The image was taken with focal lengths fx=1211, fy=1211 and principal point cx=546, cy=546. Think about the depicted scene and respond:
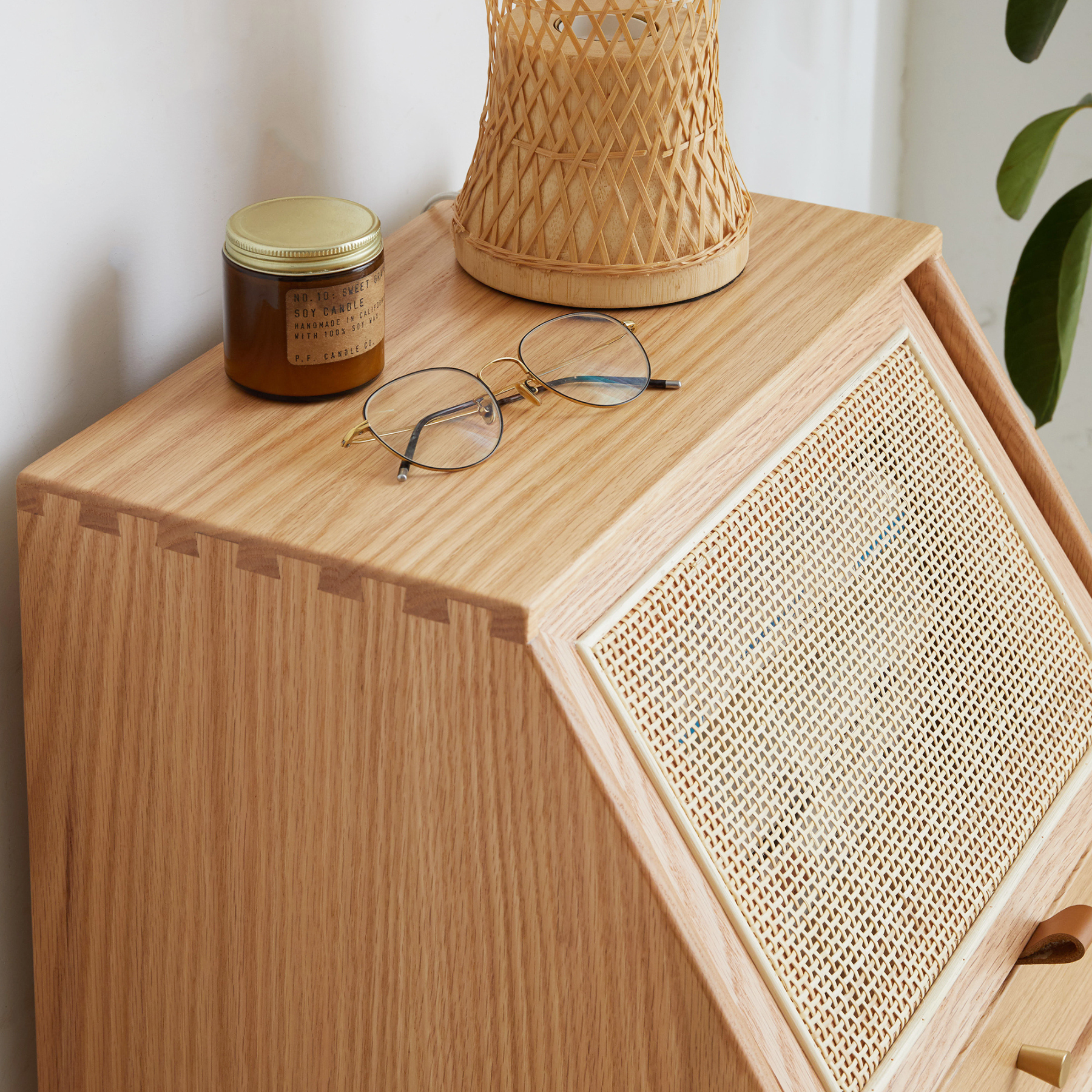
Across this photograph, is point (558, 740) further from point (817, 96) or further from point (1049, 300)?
point (817, 96)

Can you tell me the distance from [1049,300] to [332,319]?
772mm

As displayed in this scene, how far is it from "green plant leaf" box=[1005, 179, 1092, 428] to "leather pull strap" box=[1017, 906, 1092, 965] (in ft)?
1.74

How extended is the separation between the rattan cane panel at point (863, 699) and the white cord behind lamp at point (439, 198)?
0.41 m

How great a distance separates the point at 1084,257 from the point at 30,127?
915 millimetres

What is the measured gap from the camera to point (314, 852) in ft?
2.11

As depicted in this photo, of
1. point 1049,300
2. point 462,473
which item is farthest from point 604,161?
point 1049,300

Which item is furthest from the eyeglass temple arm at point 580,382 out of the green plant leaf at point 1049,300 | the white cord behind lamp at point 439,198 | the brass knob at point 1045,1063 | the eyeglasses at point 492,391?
the green plant leaf at point 1049,300

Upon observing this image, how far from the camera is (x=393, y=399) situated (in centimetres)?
68

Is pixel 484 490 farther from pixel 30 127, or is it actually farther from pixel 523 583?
pixel 30 127

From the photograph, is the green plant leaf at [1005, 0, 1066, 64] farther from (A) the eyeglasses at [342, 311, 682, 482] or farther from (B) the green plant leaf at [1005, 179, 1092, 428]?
(A) the eyeglasses at [342, 311, 682, 482]

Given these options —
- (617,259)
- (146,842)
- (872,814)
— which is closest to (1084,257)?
(617,259)

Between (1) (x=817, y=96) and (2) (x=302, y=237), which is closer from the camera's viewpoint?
(2) (x=302, y=237)

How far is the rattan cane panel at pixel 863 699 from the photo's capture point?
62 cm

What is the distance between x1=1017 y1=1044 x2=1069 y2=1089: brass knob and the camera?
722 mm
